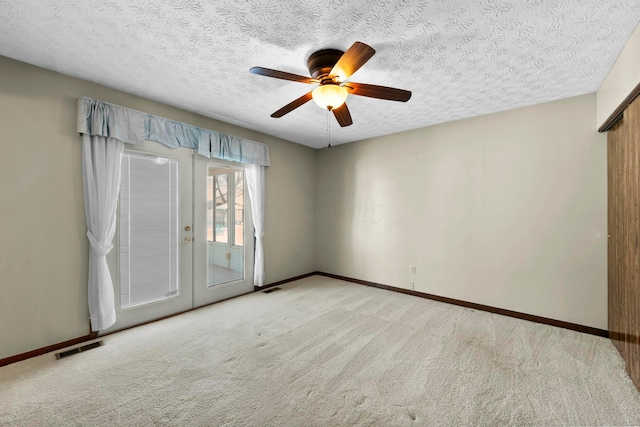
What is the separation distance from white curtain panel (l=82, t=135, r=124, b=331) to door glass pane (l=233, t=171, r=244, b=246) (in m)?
1.60

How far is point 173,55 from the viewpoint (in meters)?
2.25

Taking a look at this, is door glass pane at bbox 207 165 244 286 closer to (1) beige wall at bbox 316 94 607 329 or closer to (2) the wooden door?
(1) beige wall at bbox 316 94 607 329

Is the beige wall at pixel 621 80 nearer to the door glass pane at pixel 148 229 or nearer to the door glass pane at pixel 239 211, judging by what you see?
the door glass pane at pixel 239 211

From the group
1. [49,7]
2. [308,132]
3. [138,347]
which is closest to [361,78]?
[308,132]

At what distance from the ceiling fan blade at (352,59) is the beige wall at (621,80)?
1907mm

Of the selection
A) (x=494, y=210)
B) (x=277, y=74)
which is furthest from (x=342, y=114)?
(x=494, y=210)

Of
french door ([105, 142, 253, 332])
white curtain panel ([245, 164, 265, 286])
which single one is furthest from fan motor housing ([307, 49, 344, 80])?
white curtain panel ([245, 164, 265, 286])

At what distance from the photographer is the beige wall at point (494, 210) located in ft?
9.67

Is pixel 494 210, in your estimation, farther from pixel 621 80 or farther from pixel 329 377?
pixel 329 377

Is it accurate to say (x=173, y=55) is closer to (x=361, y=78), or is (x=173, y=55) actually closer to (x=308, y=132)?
(x=361, y=78)

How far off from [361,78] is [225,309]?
323cm

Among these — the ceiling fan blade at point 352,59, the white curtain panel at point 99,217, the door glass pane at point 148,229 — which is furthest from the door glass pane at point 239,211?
the ceiling fan blade at point 352,59

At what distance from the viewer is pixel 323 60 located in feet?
6.98

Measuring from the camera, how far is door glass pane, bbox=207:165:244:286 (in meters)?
3.79
